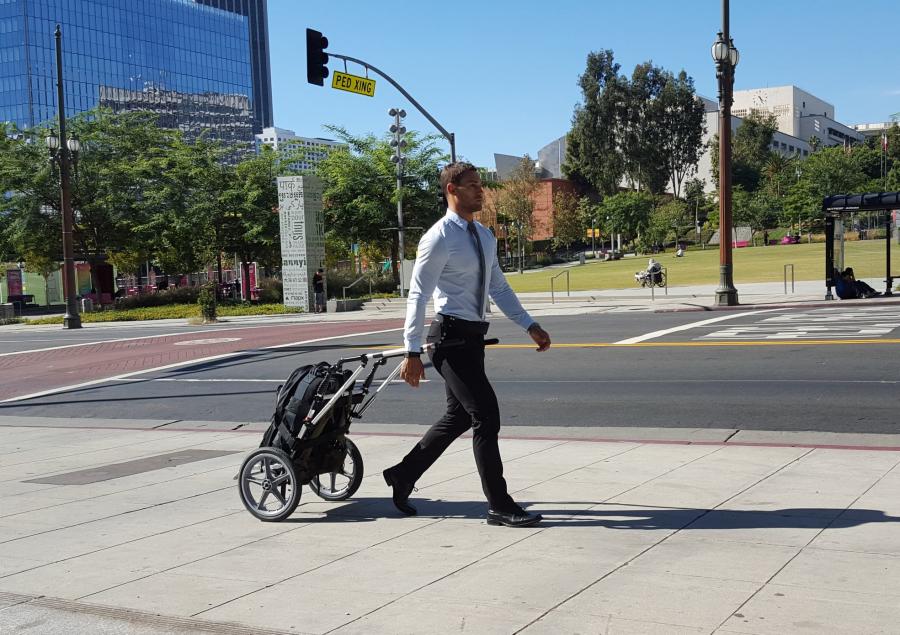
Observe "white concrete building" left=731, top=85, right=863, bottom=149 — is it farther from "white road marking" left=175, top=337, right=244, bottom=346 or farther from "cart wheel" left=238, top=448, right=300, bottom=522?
"cart wheel" left=238, top=448, right=300, bottom=522

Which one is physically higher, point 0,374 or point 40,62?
point 40,62

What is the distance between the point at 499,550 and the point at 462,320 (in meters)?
1.33

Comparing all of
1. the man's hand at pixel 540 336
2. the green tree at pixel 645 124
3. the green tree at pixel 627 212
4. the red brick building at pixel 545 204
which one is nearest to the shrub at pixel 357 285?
the man's hand at pixel 540 336

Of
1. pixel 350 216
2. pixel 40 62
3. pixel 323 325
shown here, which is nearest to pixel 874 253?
pixel 350 216

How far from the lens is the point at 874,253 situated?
4912 cm

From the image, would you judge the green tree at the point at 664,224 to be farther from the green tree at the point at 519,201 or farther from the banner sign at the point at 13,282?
the banner sign at the point at 13,282

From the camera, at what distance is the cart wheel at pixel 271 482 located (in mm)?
5684

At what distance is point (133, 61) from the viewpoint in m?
144

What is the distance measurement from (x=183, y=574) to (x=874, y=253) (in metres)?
50.9

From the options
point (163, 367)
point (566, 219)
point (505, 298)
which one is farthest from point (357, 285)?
point (566, 219)

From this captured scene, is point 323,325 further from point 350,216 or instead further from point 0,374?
point 350,216

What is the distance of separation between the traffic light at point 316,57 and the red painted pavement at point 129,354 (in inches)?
257

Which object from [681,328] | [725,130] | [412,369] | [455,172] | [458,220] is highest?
[725,130]

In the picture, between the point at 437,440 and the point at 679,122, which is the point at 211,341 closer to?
the point at 437,440
